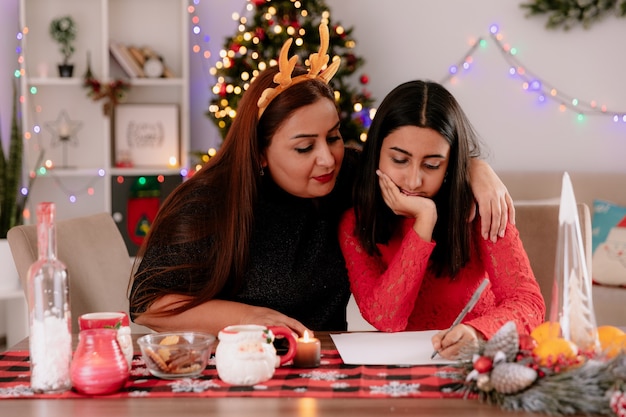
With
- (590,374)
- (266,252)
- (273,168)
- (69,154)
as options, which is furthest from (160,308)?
(69,154)

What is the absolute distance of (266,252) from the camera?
194cm

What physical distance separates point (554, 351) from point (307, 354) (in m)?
0.41

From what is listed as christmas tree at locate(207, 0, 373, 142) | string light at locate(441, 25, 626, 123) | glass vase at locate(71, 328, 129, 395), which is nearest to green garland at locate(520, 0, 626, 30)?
string light at locate(441, 25, 626, 123)

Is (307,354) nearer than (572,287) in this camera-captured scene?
No

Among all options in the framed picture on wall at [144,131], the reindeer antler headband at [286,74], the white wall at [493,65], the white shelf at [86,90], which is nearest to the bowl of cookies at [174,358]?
the reindeer antler headband at [286,74]

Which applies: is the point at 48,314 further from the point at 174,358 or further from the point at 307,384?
the point at 307,384

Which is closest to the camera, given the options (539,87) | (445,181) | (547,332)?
(547,332)

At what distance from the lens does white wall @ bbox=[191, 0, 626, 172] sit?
15.8 ft

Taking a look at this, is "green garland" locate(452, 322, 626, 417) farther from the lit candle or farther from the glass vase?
the glass vase

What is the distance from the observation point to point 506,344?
4.14 feet

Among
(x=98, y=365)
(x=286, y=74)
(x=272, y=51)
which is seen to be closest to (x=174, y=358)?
(x=98, y=365)

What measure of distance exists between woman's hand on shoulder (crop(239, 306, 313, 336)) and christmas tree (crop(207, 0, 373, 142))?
266 cm

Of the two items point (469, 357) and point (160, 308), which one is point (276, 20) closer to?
point (160, 308)

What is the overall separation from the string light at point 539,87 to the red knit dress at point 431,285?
3058 mm
